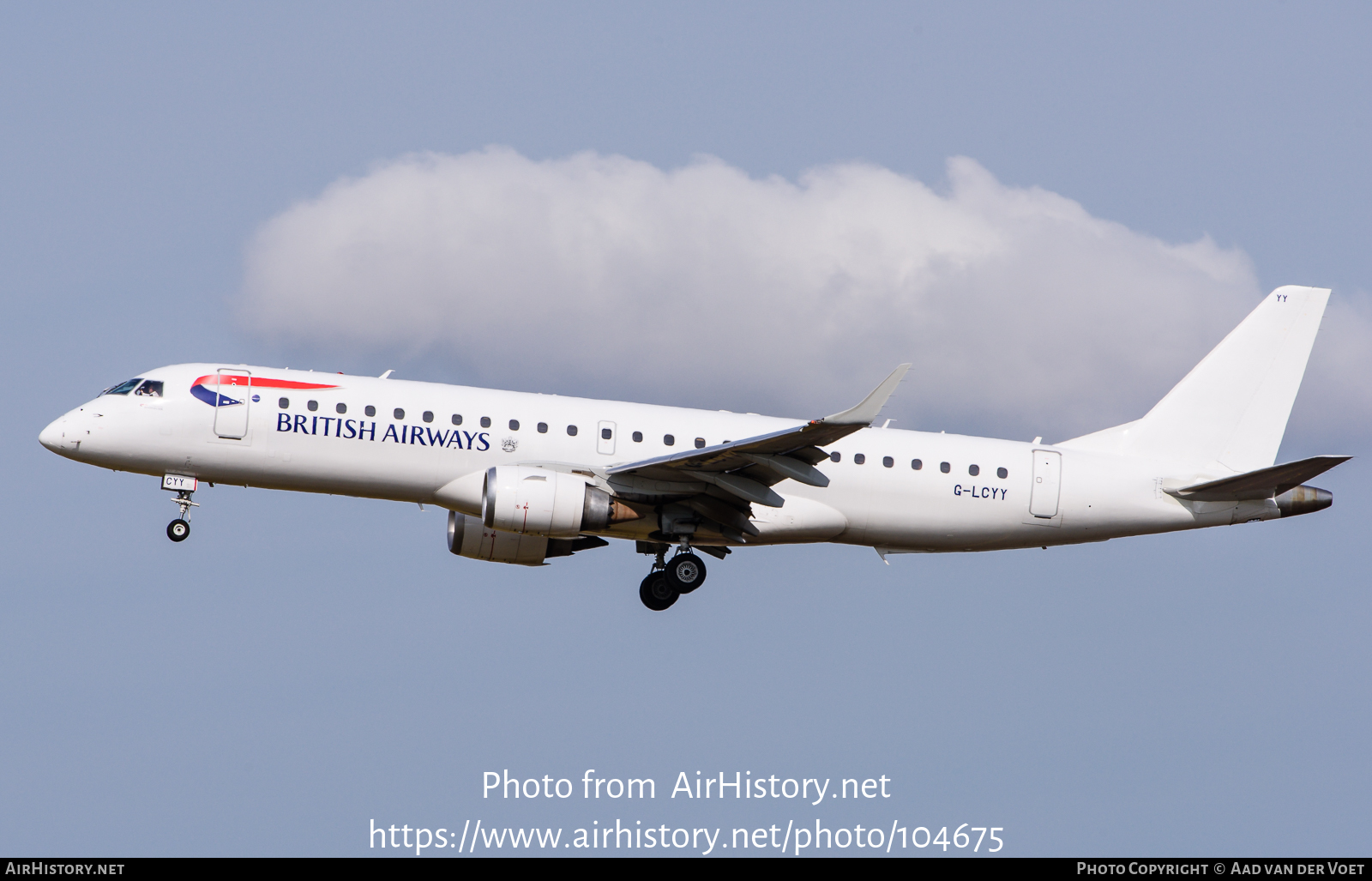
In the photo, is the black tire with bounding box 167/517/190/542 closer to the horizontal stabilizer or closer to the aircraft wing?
the aircraft wing

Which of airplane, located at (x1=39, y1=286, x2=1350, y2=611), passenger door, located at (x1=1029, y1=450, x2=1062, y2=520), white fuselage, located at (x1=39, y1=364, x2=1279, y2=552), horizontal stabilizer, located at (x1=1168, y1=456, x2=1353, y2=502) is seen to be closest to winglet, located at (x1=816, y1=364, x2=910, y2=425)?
airplane, located at (x1=39, y1=286, x2=1350, y2=611)

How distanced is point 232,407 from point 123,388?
275 cm

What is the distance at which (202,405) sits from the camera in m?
34.2

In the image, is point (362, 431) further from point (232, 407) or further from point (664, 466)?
point (664, 466)

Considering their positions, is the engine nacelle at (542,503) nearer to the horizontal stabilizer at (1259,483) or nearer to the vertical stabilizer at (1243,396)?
the vertical stabilizer at (1243,396)

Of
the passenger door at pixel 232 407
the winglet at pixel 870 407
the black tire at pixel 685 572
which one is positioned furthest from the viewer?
the black tire at pixel 685 572

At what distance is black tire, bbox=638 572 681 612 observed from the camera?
3662 cm

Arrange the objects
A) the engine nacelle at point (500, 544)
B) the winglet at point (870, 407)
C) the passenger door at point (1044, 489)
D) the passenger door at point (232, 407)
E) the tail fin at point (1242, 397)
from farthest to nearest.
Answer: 1. the tail fin at point (1242, 397)
2. the engine nacelle at point (500, 544)
3. the passenger door at point (1044, 489)
4. the passenger door at point (232, 407)
5. the winglet at point (870, 407)

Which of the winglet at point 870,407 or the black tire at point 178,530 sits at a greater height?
the winglet at point 870,407

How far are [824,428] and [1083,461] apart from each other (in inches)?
356

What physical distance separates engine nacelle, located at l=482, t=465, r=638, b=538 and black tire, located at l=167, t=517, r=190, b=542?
271 inches

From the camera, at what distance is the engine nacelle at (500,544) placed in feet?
125

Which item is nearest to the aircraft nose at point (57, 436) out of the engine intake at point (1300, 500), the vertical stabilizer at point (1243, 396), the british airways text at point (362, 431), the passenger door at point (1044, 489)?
the british airways text at point (362, 431)

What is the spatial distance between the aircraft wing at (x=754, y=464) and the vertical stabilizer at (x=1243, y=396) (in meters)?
9.71
